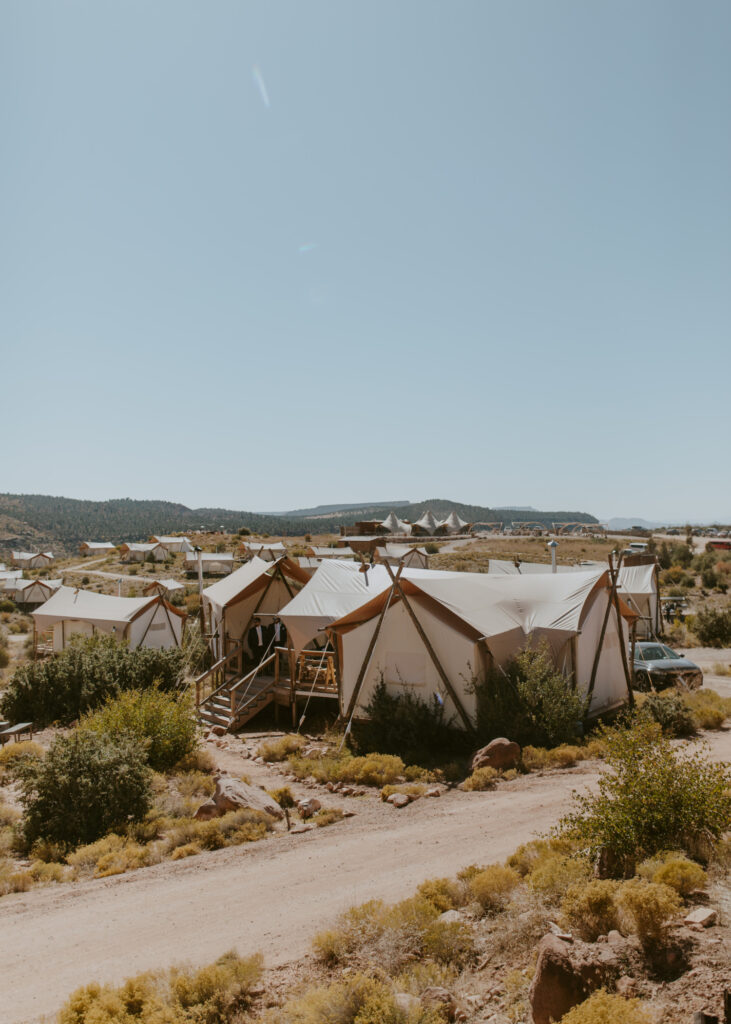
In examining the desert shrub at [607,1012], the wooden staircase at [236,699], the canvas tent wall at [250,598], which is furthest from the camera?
the canvas tent wall at [250,598]

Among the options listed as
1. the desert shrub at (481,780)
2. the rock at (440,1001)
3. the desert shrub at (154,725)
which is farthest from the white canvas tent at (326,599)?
the rock at (440,1001)

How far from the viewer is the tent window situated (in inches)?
566

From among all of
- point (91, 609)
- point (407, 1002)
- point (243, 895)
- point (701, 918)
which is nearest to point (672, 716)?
point (701, 918)

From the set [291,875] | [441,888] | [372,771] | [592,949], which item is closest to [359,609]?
[372,771]

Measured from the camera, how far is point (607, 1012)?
4047 millimetres

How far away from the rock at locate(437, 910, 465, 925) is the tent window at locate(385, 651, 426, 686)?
26.1 feet

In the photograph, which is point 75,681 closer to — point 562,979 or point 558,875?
point 558,875

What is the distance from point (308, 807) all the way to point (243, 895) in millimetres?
3099

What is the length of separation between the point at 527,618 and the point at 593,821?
879 cm

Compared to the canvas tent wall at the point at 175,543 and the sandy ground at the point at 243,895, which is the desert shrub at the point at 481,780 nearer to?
the sandy ground at the point at 243,895

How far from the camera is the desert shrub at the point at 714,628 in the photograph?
90.9 feet

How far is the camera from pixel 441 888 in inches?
264

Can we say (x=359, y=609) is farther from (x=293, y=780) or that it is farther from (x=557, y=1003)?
(x=557, y=1003)

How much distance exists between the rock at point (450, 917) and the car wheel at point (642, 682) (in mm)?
13239
